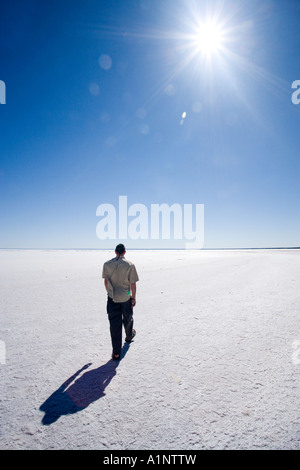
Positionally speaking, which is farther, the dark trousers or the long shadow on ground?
the dark trousers

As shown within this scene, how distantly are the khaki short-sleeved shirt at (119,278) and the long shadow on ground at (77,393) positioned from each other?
1244 millimetres

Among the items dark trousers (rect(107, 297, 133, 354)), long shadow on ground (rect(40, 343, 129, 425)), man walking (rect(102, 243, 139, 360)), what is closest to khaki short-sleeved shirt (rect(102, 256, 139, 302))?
man walking (rect(102, 243, 139, 360))

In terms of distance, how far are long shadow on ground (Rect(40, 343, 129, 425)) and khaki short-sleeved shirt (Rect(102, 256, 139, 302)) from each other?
1.24 meters

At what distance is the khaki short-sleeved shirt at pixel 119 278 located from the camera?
420 cm

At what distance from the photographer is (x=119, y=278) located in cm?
420

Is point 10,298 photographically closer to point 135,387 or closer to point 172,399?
point 135,387

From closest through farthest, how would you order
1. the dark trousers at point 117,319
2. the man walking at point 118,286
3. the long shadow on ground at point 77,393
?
the long shadow on ground at point 77,393 → the dark trousers at point 117,319 → the man walking at point 118,286

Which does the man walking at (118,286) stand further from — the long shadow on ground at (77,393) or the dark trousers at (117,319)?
the long shadow on ground at (77,393)

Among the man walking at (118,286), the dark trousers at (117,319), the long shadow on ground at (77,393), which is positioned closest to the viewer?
the long shadow on ground at (77,393)

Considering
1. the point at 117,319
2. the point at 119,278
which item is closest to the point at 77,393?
the point at 117,319

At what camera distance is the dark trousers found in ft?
13.1

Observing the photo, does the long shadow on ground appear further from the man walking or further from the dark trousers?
the man walking

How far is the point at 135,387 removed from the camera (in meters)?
3.18

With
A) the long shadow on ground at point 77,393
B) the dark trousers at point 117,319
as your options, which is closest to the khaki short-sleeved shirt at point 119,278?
the dark trousers at point 117,319
